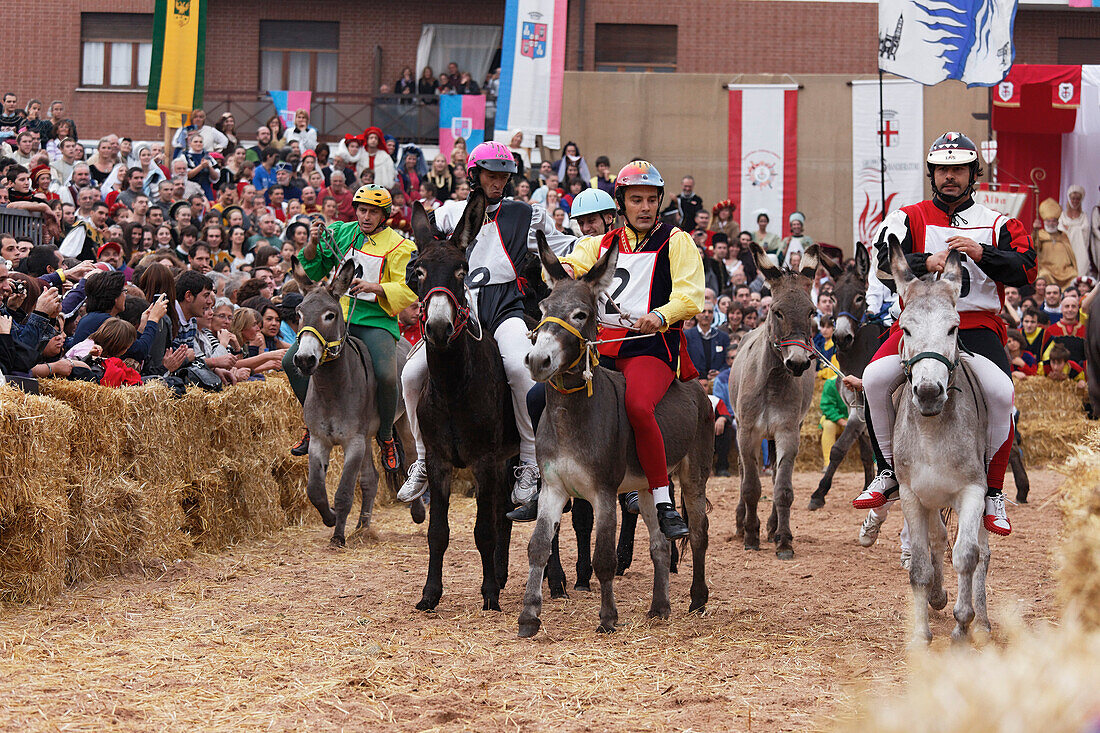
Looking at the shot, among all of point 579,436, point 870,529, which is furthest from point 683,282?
point 870,529

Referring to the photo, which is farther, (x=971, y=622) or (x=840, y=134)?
(x=840, y=134)

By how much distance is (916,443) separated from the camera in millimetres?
6520

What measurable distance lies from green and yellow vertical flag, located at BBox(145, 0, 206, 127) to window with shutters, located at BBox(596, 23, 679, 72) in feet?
39.0

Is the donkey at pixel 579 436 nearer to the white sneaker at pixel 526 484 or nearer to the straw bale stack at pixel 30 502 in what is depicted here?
the white sneaker at pixel 526 484

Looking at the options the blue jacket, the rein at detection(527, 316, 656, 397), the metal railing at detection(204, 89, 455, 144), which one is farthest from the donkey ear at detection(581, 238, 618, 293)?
the metal railing at detection(204, 89, 455, 144)

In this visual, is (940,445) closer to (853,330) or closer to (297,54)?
(853,330)

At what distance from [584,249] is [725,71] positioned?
25.9 meters

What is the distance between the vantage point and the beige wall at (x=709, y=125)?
2723 cm

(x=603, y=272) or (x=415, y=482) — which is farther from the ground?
(x=603, y=272)

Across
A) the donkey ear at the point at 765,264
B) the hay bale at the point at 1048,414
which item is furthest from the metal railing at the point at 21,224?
the hay bale at the point at 1048,414

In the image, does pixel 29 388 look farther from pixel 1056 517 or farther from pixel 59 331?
pixel 1056 517

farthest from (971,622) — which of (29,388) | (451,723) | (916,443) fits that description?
(29,388)

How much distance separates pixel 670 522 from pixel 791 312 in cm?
356

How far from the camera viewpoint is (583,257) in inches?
301
